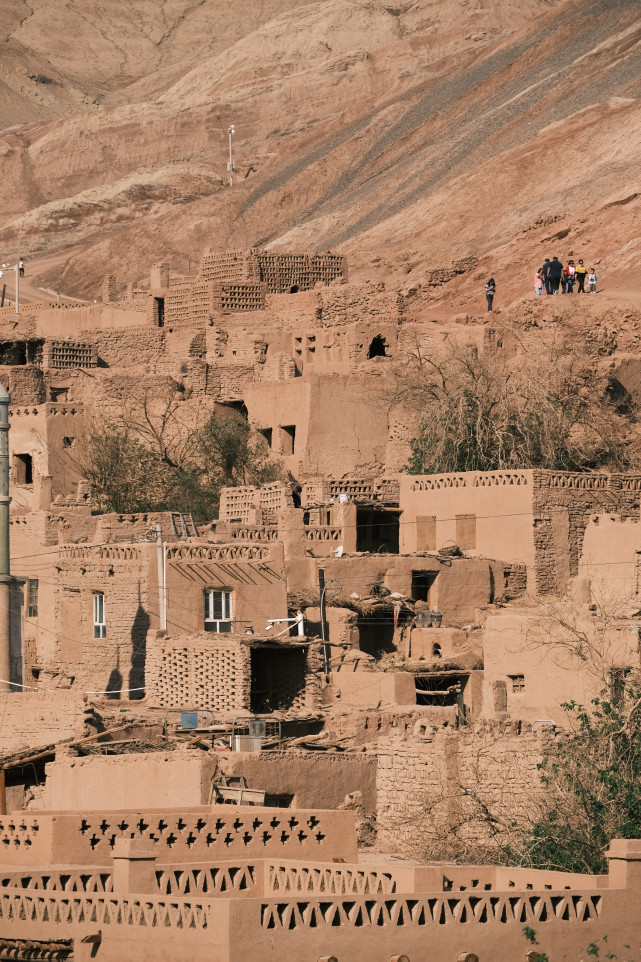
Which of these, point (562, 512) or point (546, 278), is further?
point (546, 278)

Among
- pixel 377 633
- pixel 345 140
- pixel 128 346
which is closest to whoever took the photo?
pixel 377 633

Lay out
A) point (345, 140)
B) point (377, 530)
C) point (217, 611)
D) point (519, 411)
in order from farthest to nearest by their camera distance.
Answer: point (345, 140)
point (519, 411)
point (377, 530)
point (217, 611)

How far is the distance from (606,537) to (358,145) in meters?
47.6

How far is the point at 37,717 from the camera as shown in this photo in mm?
26406

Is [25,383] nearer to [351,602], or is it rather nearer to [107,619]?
[351,602]

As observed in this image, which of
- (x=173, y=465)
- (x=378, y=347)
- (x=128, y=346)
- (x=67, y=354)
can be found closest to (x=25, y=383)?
(x=67, y=354)

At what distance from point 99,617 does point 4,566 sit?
172 cm

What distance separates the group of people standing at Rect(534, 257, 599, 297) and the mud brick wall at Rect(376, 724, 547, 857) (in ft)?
68.9

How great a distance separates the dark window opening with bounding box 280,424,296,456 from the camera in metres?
40.4

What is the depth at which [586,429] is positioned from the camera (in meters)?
38.7

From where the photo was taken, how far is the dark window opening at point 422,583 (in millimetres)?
33228

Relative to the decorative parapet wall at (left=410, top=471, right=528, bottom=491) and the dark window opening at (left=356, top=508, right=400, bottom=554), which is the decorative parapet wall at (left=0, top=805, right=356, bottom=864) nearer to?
the decorative parapet wall at (left=410, top=471, right=528, bottom=491)

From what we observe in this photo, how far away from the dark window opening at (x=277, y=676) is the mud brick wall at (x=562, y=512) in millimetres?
6387

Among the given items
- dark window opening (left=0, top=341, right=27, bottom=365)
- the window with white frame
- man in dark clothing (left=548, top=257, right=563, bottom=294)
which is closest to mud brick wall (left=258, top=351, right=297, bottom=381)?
man in dark clothing (left=548, top=257, right=563, bottom=294)
